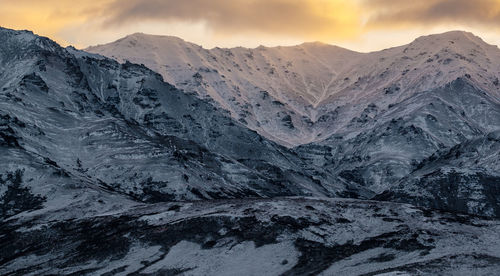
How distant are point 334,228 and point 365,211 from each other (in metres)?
12.4

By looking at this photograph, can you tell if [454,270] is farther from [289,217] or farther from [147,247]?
[147,247]

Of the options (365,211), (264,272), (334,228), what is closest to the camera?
(264,272)

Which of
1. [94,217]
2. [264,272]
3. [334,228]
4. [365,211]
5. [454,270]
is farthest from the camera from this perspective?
[94,217]

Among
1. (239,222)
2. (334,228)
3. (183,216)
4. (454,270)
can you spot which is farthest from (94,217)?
(454,270)

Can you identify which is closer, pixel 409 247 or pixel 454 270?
pixel 454 270

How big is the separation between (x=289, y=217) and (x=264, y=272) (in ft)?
80.2

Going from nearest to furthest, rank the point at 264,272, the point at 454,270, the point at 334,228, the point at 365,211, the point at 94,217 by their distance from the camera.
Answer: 1. the point at 454,270
2. the point at 264,272
3. the point at 334,228
4. the point at 365,211
5. the point at 94,217

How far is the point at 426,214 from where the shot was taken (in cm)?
12888

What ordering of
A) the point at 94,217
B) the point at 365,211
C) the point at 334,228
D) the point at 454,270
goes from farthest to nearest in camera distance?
1. the point at 94,217
2. the point at 365,211
3. the point at 334,228
4. the point at 454,270

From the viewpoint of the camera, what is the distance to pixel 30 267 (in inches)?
4990

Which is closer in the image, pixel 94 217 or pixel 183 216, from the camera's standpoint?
pixel 183 216

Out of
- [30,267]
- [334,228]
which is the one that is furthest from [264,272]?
[30,267]

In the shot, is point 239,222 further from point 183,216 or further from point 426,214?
point 426,214

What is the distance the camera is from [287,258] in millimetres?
109875
